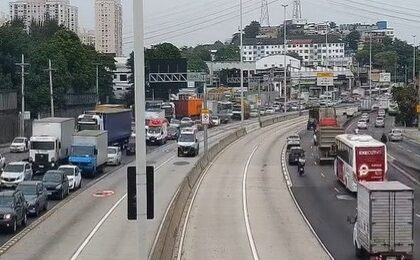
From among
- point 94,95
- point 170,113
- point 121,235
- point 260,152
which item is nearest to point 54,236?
point 121,235

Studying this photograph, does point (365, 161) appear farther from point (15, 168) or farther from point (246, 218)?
point (15, 168)

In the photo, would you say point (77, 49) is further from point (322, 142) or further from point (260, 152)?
point (322, 142)

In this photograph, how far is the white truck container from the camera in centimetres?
2491

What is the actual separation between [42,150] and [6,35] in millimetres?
46803

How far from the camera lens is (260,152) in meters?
76.6

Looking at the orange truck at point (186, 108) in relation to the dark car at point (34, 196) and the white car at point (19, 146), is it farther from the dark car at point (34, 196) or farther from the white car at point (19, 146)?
the dark car at point (34, 196)

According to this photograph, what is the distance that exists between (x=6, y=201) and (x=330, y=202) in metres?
17.2

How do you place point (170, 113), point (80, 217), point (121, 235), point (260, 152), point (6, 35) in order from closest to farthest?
point (121, 235)
point (80, 217)
point (260, 152)
point (6, 35)
point (170, 113)

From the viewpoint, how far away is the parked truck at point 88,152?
5334 cm

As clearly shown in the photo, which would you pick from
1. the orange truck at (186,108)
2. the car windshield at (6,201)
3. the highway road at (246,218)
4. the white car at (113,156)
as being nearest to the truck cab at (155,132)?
the highway road at (246,218)

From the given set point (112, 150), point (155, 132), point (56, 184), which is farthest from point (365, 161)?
point (155, 132)

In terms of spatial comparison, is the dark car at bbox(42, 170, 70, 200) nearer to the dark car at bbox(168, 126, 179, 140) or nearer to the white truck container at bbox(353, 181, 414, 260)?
the white truck container at bbox(353, 181, 414, 260)

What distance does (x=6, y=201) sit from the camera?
32688 mm

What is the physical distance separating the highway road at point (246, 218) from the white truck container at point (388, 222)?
2.79 meters
